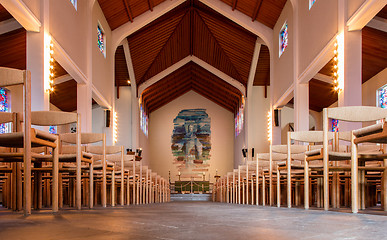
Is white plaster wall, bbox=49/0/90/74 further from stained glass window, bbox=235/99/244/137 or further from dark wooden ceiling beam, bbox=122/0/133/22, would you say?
stained glass window, bbox=235/99/244/137

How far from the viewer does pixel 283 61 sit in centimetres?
1237

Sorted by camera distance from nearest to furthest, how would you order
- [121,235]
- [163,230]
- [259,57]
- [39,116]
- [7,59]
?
1. [121,235]
2. [163,230]
3. [39,116]
4. [7,59]
5. [259,57]

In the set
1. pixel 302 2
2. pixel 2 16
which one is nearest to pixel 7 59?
pixel 2 16

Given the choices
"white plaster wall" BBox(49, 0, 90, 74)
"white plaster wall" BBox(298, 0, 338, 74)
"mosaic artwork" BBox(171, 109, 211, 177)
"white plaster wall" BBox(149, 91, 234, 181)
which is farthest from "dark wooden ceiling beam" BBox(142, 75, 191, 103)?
"white plaster wall" BBox(298, 0, 338, 74)

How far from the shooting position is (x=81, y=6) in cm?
1041

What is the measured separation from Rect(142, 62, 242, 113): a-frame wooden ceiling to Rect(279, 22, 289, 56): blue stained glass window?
7.18 metres

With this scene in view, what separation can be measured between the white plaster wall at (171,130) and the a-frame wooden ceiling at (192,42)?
6872 millimetres

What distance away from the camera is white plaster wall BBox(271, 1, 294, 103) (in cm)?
1138

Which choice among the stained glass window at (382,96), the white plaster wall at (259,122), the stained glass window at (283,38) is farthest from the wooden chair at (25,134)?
the white plaster wall at (259,122)

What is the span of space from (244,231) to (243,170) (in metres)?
7.26

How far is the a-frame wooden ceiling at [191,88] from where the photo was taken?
66.5 ft

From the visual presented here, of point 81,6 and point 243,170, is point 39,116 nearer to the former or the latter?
point 243,170

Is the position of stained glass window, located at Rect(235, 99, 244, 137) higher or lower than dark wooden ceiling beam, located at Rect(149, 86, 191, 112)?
lower

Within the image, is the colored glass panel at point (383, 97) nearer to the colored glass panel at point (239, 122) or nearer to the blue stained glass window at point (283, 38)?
the blue stained glass window at point (283, 38)
